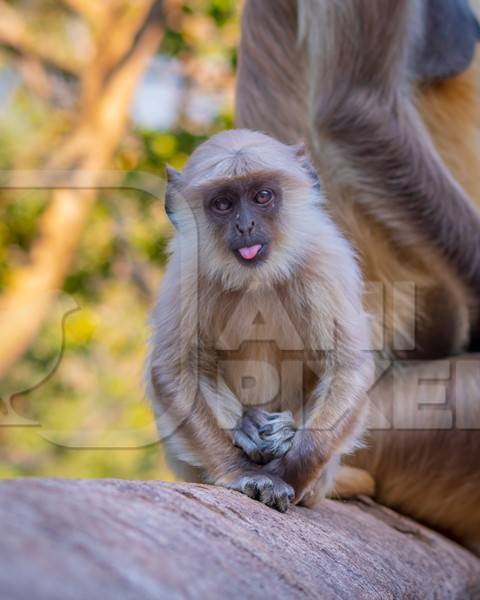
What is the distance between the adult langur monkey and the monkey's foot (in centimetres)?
116

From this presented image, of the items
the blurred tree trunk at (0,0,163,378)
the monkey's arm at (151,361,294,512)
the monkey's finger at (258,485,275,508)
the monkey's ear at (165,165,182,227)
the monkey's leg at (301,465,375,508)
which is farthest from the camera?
the blurred tree trunk at (0,0,163,378)

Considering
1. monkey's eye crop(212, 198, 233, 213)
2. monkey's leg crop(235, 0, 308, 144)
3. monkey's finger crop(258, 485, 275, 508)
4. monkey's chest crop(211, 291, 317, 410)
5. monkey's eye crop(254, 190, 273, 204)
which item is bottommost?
monkey's finger crop(258, 485, 275, 508)

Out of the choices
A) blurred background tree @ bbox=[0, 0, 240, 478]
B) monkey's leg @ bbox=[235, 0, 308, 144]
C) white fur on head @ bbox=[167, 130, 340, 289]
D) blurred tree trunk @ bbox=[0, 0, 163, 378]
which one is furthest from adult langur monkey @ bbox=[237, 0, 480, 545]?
blurred tree trunk @ bbox=[0, 0, 163, 378]

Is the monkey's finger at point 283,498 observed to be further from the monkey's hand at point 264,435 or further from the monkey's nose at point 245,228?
the monkey's nose at point 245,228

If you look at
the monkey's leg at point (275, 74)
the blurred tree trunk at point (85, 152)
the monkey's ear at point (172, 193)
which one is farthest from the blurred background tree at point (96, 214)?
the monkey's ear at point (172, 193)

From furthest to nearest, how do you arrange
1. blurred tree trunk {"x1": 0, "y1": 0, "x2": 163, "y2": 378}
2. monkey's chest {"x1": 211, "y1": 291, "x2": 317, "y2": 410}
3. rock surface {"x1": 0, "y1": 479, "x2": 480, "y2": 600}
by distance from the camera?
blurred tree trunk {"x1": 0, "y1": 0, "x2": 163, "y2": 378}
monkey's chest {"x1": 211, "y1": 291, "x2": 317, "y2": 410}
rock surface {"x1": 0, "y1": 479, "x2": 480, "y2": 600}

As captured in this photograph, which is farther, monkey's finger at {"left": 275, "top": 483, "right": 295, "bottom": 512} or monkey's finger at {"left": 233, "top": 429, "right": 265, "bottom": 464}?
monkey's finger at {"left": 233, "top": 429, "right": 265, "bottom": 464}

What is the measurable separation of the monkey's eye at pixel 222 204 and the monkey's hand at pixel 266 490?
76cm

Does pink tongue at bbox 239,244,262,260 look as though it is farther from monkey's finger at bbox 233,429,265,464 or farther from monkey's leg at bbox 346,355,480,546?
monkey's leg at bbox 346,355,480,546

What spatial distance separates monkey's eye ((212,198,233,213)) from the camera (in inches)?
122

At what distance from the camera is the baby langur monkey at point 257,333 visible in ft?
9.91

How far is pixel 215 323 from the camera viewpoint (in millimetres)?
3139

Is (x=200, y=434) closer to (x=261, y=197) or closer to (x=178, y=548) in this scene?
(x=261, y=197)

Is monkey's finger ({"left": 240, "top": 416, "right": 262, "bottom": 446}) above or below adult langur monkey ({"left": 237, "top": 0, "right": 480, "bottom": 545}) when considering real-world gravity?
below
